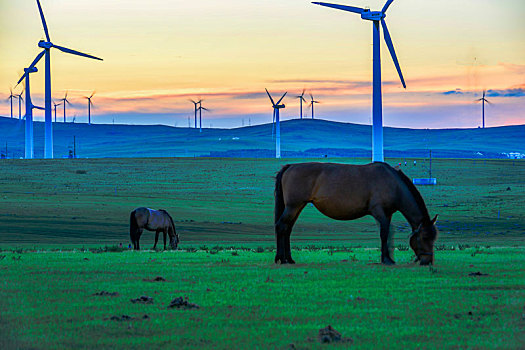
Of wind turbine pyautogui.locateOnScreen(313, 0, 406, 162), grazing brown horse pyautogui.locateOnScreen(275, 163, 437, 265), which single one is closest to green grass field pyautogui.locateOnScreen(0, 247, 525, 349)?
grazing brown horse pyautogui.locateOnScreen(275, 163, 437, 265)

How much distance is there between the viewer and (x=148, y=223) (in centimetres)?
3219

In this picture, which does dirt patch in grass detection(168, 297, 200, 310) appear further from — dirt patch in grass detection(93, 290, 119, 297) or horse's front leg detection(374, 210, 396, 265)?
horse's front leg detection(374, 210, 396, 265)

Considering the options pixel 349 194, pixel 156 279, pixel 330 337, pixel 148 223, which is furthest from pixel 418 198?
pixel 148 223

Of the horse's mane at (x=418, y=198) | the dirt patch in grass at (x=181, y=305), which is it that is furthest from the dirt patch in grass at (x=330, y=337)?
the horse's mane at (x=418, y=198)

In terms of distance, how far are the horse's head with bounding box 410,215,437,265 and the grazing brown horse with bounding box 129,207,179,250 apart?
1500 cm

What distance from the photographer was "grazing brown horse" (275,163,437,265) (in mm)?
18391

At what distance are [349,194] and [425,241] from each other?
82.3 inches

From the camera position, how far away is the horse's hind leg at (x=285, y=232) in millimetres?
18547

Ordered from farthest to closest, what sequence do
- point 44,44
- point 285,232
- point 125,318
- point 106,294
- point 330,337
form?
point 44,44 → point 285,232 → point 106,294 → point 125,318 → point 330,337

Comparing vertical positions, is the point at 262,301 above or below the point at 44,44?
below

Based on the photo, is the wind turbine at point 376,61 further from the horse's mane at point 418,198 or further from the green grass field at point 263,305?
the green grass field at point 263,305

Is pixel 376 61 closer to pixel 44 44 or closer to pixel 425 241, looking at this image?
pixel 425 241

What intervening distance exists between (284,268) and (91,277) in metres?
4.23

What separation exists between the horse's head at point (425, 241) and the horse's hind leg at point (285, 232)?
2820 millimetres
